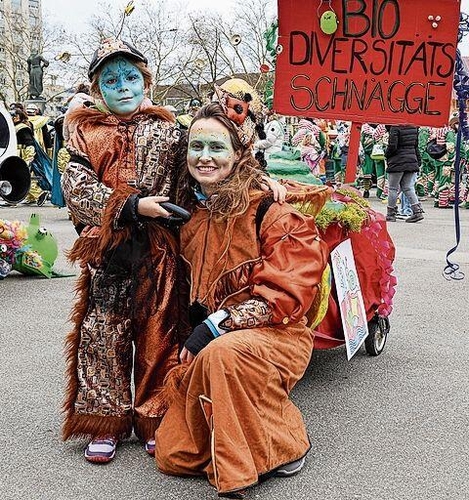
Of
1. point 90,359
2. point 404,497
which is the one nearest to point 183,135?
point 90,359

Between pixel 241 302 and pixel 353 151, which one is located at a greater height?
pixel 353 151

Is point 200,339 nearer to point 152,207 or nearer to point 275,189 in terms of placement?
point 152,207

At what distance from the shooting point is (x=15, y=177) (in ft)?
19.4

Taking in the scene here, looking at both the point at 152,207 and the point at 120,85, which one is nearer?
the point at 152,207

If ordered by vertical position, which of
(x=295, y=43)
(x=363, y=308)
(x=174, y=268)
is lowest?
(x=363, y=308)

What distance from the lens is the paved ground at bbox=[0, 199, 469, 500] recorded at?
2.59m

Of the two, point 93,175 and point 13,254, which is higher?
point 93,175

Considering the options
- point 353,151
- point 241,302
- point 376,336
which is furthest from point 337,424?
point 353,151

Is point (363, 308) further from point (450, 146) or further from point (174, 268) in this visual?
point (450, 146)

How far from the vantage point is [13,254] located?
622 centimetres

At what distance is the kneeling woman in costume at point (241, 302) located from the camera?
244cm

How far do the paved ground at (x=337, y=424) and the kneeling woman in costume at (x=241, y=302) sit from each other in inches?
6.3

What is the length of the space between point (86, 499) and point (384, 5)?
2806mm

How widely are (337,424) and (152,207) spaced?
1359 mm
